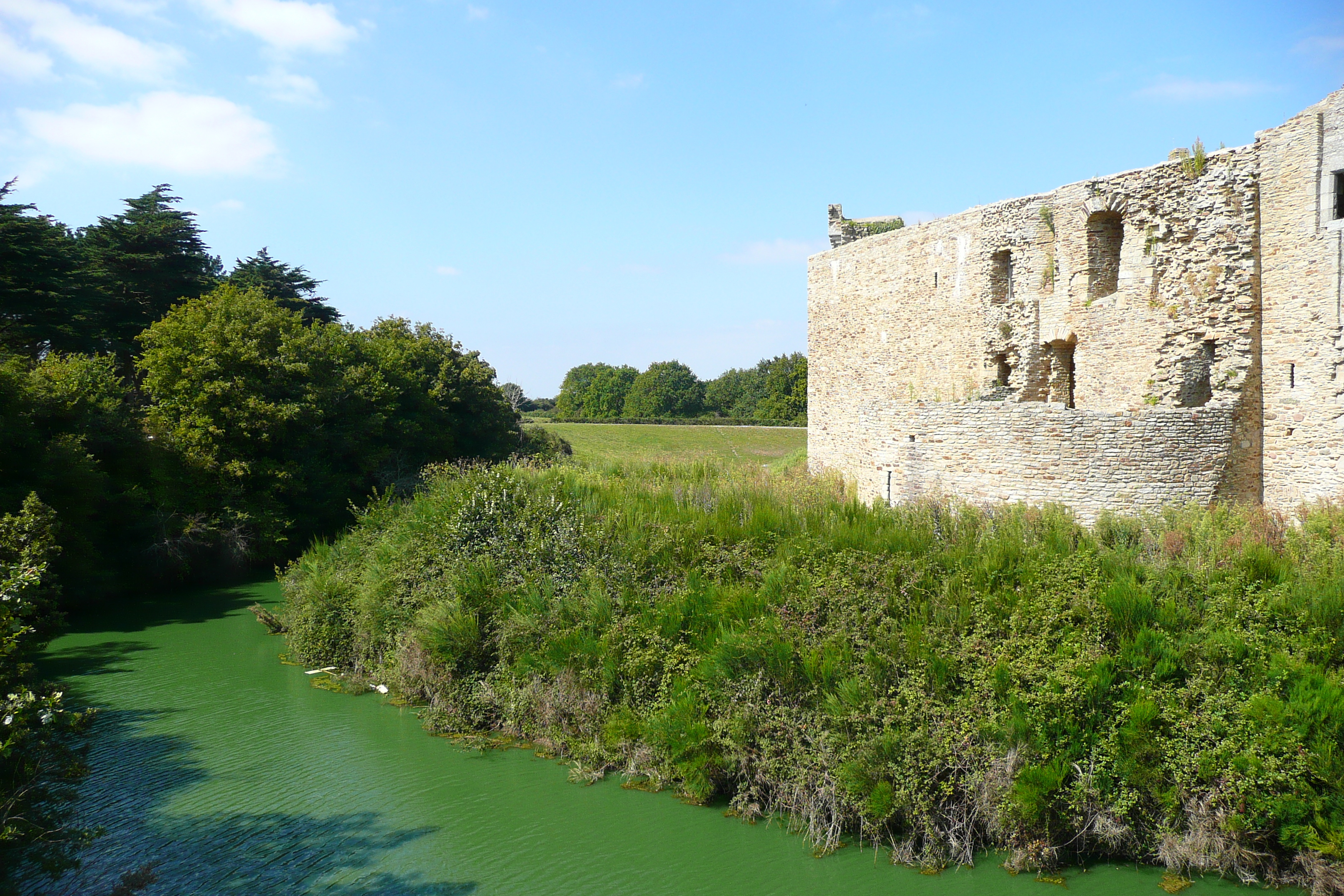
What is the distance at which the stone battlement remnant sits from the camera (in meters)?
11.2

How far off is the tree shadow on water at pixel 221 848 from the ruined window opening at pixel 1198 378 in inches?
477

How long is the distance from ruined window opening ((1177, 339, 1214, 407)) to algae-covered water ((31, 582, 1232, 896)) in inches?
312

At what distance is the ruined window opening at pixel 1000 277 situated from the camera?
53.9 feet

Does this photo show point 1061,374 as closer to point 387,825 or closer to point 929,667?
point 929,667

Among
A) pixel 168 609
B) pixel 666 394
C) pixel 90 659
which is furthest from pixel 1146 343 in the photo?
pixel 666 394

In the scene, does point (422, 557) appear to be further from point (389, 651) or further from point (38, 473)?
point (38, 473)

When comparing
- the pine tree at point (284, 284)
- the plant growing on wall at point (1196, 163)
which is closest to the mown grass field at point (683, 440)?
the pine tree at point (284, 284)

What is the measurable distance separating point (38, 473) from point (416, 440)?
11692mm

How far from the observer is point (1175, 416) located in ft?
37.4

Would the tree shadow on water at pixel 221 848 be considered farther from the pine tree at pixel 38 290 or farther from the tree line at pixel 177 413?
the pine tree at pixel 38 290

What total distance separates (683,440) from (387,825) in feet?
139

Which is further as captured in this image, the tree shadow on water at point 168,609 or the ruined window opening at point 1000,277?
the tree shadow on water at point 168,609

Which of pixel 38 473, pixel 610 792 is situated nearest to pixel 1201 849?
pixel 610 792

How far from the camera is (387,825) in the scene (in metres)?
8.95
